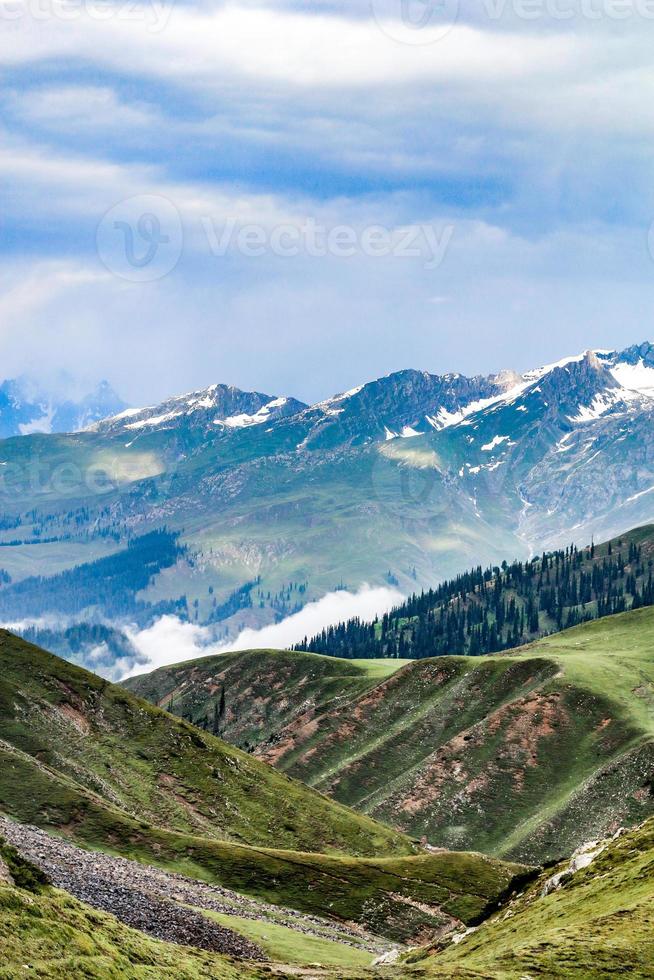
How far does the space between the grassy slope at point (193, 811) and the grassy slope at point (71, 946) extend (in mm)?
57444

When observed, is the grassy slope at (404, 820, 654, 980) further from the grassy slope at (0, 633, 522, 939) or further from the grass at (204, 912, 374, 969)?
the grassy slope at (0, 633, 522, 939)

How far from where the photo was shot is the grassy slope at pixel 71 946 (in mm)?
40094

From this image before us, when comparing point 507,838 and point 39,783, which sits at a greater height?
point 39,783

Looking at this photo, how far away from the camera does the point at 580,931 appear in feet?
178

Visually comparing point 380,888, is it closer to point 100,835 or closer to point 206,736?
point 100,835

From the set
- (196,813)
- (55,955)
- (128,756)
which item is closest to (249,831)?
(196,813)

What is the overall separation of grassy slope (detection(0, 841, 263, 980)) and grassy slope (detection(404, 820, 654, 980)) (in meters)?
12.5

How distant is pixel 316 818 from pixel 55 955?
354 ft

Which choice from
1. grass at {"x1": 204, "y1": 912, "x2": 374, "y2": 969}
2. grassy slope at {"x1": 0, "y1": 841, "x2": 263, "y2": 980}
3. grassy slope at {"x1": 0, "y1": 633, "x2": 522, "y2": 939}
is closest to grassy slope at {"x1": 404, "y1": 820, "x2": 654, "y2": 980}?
grass at {"x1": 204, "y1": 912, "x2": 374, "y2": 969}

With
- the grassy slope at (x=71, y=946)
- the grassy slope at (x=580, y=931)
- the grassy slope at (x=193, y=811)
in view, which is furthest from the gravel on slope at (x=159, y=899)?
the grassy slope at (x=580, y=931)

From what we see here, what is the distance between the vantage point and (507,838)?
195500 mm

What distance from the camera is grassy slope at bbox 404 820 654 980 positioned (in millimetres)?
50000

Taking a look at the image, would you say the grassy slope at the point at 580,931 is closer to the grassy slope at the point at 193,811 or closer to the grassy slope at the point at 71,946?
the grassy slope at the point at 71,946

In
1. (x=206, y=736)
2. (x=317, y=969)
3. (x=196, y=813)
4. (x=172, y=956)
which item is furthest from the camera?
(x=206, y=736)
